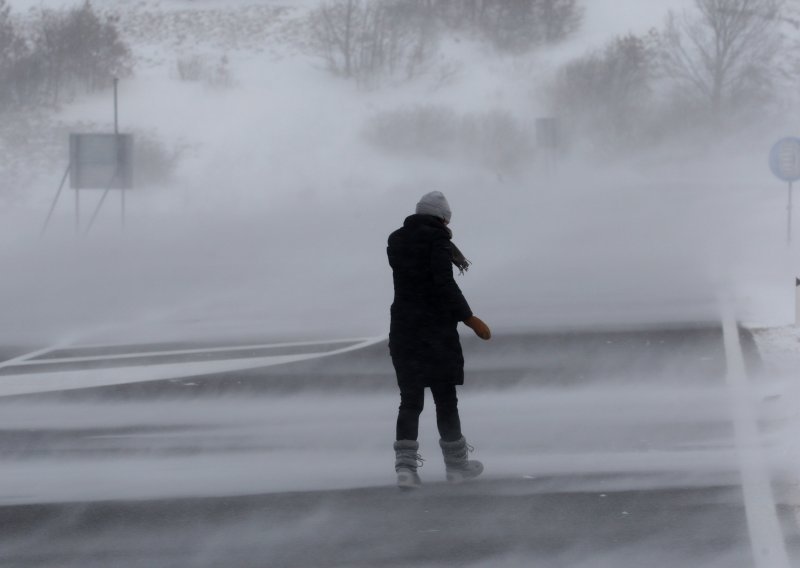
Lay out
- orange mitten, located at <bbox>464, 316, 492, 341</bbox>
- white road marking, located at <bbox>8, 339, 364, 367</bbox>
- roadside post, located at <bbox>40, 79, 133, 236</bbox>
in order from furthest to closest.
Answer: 1. roadside post, located at <bbox>40, 79, 133, 236</bbox>
2. white road marking, located at <bbox>8, 339, 364, 367</bbox>
3. orange mitten, located at <bbox>464, 316, 492, 341</bbox>

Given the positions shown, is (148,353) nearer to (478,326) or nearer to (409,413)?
(409,413)

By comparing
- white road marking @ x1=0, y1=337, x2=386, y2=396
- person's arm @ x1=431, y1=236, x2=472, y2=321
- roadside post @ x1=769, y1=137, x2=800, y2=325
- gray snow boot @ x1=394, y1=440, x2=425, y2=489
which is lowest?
white road marking @ x1=0, y1=337, x2=386, y2=396

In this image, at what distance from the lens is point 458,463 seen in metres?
8.64

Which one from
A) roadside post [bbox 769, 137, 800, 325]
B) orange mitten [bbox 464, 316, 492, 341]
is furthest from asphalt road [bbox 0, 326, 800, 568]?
roadside post [bbox 769, 137, 800, 325]

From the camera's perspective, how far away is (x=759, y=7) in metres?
90.6

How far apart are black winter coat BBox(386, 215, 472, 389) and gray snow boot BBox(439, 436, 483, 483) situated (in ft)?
1.19

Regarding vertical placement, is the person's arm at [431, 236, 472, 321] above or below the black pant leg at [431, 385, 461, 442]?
above

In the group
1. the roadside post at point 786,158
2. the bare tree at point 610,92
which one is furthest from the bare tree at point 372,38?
the roadside post at point 786,158

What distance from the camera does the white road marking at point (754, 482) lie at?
22.3ft

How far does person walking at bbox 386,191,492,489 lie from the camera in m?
8.47

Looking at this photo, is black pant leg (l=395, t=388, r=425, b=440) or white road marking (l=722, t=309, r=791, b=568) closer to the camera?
white road marking (l=722, t=309, r=791, b=568)

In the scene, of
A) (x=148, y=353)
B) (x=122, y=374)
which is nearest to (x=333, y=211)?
(x=148, y=353)

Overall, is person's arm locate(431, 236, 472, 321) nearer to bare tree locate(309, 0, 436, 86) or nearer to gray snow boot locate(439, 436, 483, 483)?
gray snow boot locate(439, 436, 483, 483)

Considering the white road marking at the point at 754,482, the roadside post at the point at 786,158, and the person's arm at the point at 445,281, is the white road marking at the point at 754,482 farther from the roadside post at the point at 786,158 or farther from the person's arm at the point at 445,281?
the roadside post at the point at 786,158
